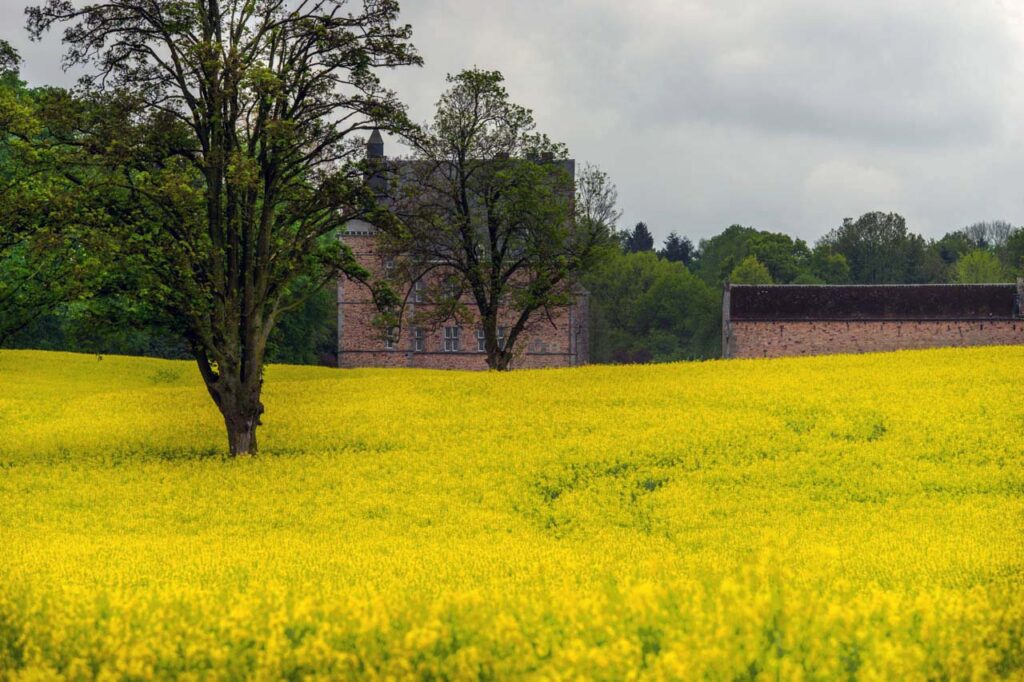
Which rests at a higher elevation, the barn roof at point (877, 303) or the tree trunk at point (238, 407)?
the barn roof at point (877, 303)

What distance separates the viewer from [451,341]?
291ft

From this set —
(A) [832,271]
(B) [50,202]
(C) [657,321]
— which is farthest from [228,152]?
(A) [832,271]

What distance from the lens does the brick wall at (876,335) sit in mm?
85000

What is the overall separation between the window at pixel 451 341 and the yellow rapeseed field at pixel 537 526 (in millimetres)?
46118

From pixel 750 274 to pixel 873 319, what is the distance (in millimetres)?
40338

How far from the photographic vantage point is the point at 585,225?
167 ft

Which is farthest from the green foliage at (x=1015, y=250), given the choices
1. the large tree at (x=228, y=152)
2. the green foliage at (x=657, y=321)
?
the large tree at (x=228, y=152)

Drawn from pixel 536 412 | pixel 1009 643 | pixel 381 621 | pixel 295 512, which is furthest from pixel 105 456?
pixel 1009 643

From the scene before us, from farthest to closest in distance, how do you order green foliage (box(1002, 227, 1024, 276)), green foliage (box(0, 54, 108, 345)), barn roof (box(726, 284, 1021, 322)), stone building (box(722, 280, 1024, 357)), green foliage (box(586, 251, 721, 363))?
green foliage (box(1002, 227, 1024, 276)) < green foliage (box(586, 251, 721, 363)) < barn roof (box(726, 284, 1021, 322)) < stone building (box(722, 280, 1024, 357)) < green foliage (box(0, 54, 108, 345))

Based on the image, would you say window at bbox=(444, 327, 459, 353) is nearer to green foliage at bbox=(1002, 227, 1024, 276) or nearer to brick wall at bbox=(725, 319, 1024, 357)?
brick wall at bbox=(725, 319, 1024, 357)

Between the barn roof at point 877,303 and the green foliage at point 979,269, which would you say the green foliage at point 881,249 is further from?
the barn roof at point 877,303

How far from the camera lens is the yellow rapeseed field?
9.06 meters

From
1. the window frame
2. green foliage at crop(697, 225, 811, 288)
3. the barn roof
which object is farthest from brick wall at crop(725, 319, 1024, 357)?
green foliage at crop(697, 225, 811, 288)

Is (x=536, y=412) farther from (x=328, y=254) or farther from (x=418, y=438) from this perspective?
(x=328, y=254)
